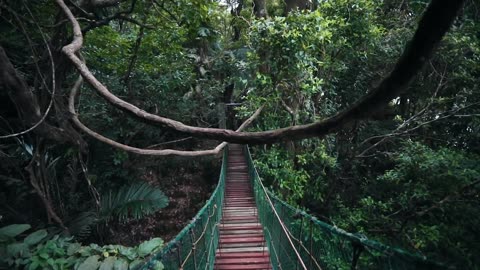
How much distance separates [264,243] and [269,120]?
2.06 m

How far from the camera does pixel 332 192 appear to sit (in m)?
5.66

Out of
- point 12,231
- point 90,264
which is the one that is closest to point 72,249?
point 90,264

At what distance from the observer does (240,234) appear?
4.46m

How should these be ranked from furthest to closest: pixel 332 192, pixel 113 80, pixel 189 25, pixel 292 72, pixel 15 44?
pixel 332 192 → pixel 113 80 → pixel 292 72 → pixel 189 25 → pixel 15 44

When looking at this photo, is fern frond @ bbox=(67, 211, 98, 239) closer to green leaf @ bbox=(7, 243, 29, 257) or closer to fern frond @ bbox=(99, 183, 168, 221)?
fern frond @ bbox=(99, 183, 168, 221)

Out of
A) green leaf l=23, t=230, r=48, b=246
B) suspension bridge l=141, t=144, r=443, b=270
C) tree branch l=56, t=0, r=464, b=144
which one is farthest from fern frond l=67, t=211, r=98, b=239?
Result: tree branch l=56, t=0, r=464, b=144

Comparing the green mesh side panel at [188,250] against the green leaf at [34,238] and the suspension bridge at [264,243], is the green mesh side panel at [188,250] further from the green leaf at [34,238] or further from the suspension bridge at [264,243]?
the green leaf at [34,238]

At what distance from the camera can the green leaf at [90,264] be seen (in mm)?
2594

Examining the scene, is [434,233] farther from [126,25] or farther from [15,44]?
[126,25]

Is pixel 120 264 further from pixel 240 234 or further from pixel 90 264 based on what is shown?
pixel 240 234

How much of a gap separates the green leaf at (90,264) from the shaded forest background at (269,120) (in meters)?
0.21

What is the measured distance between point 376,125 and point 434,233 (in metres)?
2.90

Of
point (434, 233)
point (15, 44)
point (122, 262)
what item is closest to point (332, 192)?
point (434, 233)

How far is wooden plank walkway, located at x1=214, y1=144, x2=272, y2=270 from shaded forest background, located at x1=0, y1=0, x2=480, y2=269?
2.51 feet
